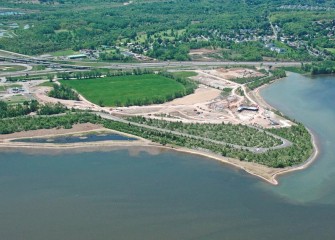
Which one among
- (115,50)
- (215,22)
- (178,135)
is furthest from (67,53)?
(178,135)

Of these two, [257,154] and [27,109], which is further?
[27,109]

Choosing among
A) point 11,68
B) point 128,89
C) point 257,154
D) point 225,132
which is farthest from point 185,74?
point 257,154

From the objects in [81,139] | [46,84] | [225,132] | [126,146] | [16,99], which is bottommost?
[225,132]

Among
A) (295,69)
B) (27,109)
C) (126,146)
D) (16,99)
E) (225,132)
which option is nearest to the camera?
(126,146)

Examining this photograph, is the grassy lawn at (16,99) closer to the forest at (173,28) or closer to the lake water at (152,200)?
the lake water at (152,200)

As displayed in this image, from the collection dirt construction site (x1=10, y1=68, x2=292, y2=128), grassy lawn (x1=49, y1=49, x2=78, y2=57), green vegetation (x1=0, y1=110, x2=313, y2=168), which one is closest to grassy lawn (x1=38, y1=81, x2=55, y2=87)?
dirt construction site (x1=10, y1=68, x2=292, y2=128)

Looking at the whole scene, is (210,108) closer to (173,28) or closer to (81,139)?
(81,139)

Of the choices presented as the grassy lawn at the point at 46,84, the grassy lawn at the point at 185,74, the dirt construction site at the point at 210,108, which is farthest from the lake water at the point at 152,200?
the grassy lawn at the point at 185,74
